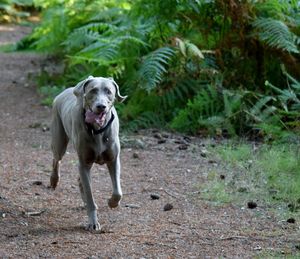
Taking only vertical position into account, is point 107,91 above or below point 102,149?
above

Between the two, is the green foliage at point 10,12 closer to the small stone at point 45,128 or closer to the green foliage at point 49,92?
the green foliage at point 49,92

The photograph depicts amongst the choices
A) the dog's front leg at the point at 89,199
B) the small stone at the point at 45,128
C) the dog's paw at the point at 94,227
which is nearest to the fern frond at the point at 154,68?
the small stone at the point at 45,128

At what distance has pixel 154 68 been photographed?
8828 millimetres

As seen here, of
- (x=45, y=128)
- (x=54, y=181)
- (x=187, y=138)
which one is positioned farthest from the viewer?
(x=45, y=128)

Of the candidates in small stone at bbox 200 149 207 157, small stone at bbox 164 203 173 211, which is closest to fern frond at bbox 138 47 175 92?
small stone at bbox 200 149 207 157

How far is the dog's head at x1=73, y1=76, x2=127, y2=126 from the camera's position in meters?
5.61

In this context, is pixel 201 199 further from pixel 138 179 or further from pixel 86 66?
pixel 86 66

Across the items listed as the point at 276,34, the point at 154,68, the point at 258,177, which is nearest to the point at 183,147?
the point at 154,68

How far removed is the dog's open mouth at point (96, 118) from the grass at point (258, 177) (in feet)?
4.32

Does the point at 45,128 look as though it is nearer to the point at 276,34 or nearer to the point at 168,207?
the point at 276,34

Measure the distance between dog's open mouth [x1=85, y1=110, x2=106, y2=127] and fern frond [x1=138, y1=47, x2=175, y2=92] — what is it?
9.87 ft

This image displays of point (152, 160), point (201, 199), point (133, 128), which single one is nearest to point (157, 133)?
point (133, 128)

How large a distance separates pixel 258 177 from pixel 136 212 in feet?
4.46

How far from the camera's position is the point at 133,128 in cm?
898
